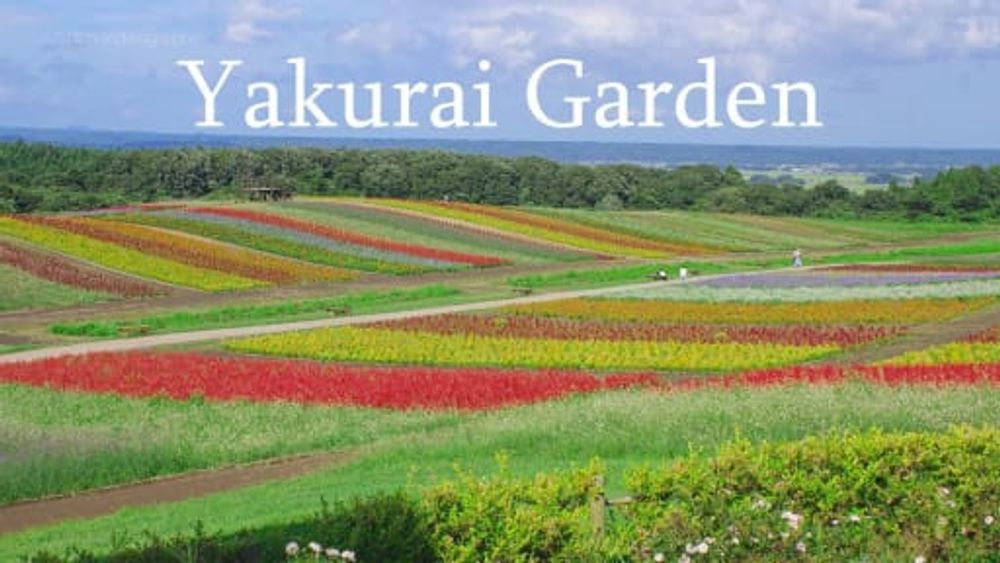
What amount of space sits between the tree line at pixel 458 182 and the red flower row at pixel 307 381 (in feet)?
271

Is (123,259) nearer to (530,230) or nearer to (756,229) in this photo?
(530,230)

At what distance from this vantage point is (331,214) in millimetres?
80312

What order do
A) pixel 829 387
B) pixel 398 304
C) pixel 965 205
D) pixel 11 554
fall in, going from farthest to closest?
pixel 965 205
pixel 398 304
pixel 829 387
pixel 11 554

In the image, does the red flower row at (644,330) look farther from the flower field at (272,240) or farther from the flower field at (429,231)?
the flower field at (429,231)

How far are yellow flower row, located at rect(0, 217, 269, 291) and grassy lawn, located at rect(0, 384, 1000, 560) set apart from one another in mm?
30892

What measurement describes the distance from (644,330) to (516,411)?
15377 millimetres

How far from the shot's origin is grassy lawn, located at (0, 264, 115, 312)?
48.1 meters

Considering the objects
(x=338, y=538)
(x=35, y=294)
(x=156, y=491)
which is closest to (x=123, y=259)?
(x=35, y=294)

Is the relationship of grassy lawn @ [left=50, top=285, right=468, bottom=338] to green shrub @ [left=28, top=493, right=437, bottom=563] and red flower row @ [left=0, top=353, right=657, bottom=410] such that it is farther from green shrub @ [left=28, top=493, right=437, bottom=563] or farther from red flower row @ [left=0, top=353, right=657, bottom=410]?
green shrub @ [left=28, top=493, right=437, bottom=563]

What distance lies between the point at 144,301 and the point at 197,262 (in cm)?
911

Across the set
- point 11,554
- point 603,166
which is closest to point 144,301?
point 11,554

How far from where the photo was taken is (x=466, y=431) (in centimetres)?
2039

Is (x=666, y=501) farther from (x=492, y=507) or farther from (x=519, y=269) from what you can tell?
(x=519, y=269)

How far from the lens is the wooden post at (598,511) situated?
1036 centimetres
